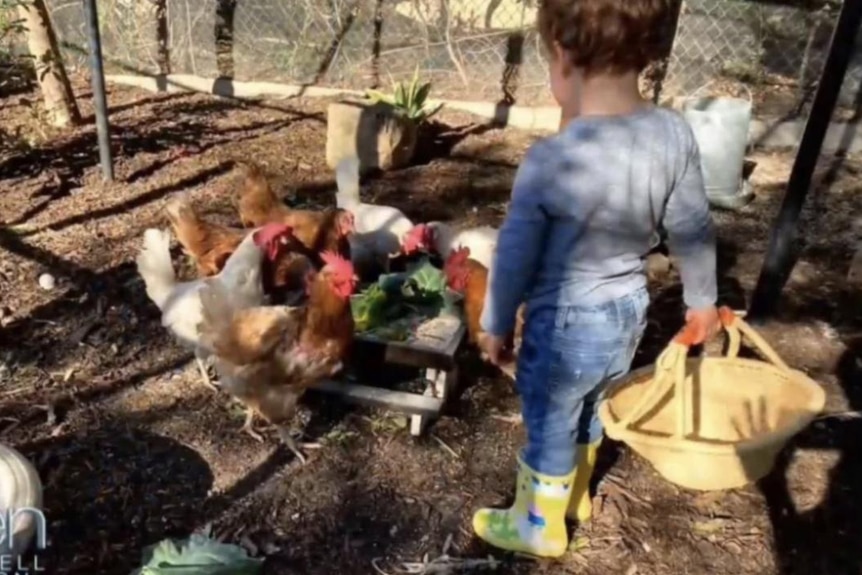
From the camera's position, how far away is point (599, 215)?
189 cm

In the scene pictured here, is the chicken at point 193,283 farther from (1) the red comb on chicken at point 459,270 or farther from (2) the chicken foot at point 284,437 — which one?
(1) the red comb on chicken at point 459,270

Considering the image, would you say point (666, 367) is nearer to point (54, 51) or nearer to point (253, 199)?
point (253, 199)

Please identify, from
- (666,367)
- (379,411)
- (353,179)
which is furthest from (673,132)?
(353,179)

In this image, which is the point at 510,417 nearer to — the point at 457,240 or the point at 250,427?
the point at 457,240

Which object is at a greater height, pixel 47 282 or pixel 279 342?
pixel 279 342

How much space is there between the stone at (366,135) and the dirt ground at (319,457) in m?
0.92

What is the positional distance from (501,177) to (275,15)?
245 cm

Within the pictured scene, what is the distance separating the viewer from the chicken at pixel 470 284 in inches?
120

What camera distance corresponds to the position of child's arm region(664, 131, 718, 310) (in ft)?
6.34

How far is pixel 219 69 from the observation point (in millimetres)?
6426

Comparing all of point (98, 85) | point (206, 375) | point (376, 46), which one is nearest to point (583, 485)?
point (206, 375)
